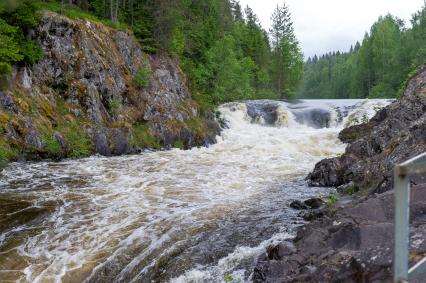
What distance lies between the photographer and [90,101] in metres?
18.3

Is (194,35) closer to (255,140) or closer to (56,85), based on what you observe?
(255,140)

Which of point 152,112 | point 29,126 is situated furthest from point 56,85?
point 152,112

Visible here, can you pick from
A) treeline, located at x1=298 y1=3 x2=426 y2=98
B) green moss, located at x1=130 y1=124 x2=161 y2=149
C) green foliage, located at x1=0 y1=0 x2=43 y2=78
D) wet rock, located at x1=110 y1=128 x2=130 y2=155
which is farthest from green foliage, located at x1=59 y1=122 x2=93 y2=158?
treeline, located at x1=298 y1=3 x2=426 y2=98

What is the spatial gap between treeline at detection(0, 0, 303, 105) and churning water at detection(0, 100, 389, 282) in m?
8.72

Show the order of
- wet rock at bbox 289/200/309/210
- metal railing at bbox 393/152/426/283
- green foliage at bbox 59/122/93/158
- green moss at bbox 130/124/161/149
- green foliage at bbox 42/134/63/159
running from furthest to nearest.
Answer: green moss at bbox 130/124/161/149, green foliage at bbox 59/122/93/158, green foliage at bbox 42/134/63/159, wet rock at bbox 289/200/309/210, metal railing at bbox 393/152/426/283

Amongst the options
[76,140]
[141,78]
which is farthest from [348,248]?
[141,78]

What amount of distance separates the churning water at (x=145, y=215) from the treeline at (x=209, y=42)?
8.72 m

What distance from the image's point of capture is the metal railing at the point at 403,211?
1.86m

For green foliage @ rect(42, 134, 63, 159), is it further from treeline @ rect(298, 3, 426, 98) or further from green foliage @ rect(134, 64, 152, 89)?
treeline @ rect(298, 3, 426, 98)

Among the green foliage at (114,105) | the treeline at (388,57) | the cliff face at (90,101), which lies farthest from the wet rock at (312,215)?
the treeline at (388,57)

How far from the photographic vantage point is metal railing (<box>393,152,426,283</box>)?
1860mm

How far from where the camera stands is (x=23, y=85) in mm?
16156

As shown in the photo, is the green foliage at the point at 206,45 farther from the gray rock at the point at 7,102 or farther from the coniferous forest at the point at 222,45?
the gray rock at the point at 7,102

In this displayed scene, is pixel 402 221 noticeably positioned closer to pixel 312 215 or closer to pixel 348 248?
pixel 348 248
